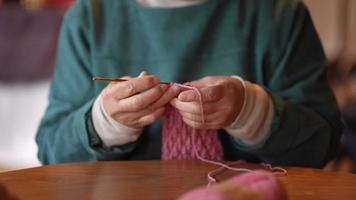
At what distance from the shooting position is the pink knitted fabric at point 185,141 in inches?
31.9

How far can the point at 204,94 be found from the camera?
695 mm

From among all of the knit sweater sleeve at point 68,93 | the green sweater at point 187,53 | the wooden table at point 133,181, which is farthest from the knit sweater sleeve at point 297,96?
the knit sweater sleeve at point 68,93

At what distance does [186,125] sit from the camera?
2.67ft

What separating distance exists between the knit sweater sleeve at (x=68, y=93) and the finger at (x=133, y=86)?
0.17m

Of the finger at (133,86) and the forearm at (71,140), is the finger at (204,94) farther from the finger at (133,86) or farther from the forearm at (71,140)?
the forearm at (71,140)

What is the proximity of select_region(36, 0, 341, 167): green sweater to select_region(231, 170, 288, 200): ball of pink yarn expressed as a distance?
0.41 m

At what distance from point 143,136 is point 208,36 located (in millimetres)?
202

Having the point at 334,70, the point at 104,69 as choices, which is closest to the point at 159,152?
Answer: the point at 104,69

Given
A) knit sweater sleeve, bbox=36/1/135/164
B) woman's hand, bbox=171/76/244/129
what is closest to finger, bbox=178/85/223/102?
woman's hand, bbox=171/76/244/129

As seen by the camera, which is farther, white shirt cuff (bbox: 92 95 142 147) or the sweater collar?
the sweater collar

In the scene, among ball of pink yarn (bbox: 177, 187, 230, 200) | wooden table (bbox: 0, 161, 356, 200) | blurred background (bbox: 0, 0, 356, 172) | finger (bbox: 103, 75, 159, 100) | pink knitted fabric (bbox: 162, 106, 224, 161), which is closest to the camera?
ball of pink yarn (bbox: 177, 187, 230, 200)

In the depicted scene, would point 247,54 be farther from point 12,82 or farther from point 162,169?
point 12,82

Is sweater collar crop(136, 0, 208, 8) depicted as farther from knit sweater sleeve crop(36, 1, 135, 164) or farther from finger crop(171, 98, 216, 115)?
finger crop(171, 98, 216, 115)

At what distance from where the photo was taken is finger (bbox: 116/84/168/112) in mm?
716
